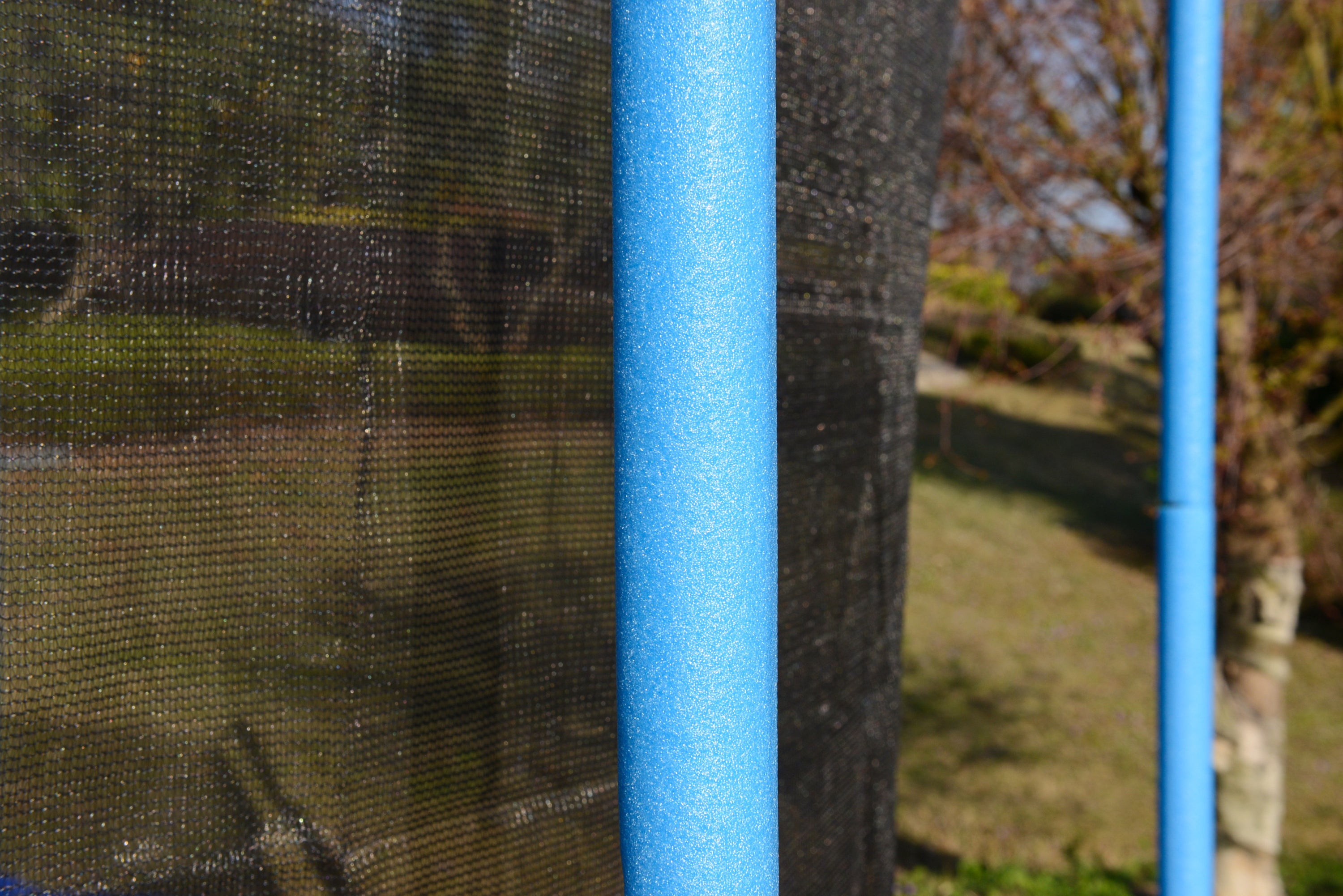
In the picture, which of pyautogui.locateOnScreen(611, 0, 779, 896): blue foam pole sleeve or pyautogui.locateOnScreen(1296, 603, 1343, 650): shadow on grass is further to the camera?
pyautogui.locateOnScreen(1296, 603, 1343, 650): shadow on grass

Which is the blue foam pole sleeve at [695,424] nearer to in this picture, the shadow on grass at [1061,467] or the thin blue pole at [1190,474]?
the thin blue pole at [1190,474]

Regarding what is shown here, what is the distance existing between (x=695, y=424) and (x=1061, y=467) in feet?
40.4

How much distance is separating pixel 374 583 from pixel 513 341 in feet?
→ 1.07

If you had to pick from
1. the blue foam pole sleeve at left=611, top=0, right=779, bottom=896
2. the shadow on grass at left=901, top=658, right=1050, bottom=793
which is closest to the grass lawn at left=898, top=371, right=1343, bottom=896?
the shadow on grass at left=901, top=658, right=1050, bottom=793

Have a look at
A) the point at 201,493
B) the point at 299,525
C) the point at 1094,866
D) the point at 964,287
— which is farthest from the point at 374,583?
the point at 1094,866

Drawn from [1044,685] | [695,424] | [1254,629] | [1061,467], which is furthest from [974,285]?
[1061,467]

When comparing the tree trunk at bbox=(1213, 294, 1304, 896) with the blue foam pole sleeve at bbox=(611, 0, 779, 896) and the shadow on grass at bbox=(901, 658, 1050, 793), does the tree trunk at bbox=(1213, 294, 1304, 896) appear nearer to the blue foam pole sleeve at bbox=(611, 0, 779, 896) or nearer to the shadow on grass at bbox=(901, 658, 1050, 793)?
the shadow on grass at bbox=(901, 658, 1050, 793)

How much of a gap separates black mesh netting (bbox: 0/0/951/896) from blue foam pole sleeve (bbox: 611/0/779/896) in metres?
0.38

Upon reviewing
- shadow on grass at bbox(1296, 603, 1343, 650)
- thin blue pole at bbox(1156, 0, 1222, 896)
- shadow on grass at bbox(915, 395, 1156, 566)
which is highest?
thin blue pole at bbox(1156, 0, 1222, 896)

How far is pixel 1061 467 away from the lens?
40.7 ft

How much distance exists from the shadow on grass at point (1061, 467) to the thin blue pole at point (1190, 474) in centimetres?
825

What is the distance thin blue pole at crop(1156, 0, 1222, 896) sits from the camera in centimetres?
204

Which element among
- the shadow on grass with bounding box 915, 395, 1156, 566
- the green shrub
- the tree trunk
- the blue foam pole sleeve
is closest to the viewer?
the blue foam pole sleeve

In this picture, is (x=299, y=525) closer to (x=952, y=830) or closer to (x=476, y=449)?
(x=476, y=449)
